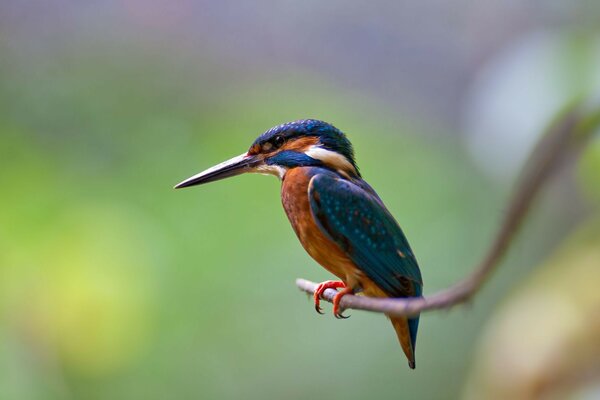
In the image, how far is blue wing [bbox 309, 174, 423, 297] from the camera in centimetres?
101

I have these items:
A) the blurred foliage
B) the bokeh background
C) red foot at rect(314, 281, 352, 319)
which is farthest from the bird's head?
the bokeh background

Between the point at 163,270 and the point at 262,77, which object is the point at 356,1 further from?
the point at 163,270

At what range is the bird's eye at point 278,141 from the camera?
114 cm

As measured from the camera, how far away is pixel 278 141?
1.15 metres

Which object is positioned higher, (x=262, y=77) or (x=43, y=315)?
(x=262, y=77)

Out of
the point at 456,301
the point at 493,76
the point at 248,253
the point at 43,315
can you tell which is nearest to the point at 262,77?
the point at 248,253

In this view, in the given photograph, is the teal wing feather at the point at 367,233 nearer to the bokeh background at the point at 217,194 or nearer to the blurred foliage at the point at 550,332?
the blurred foliage at the point at 550,332

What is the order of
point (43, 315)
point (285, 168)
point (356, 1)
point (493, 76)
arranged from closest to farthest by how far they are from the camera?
point (285, 168), point (493, 76), point (43, 315), point (356, 1)

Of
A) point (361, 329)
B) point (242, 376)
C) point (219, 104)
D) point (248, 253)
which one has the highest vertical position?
point (219, 104)

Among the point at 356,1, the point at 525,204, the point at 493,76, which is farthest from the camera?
the point at 356,1

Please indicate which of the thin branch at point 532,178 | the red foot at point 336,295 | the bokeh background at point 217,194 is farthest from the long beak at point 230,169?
the bokeh background at point 217,194

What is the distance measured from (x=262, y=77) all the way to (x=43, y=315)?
1.42 metres

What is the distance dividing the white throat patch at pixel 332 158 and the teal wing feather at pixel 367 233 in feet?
0.05

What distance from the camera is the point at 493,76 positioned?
134 cm
